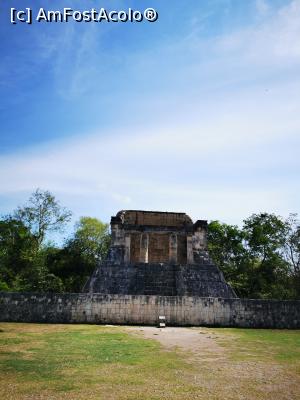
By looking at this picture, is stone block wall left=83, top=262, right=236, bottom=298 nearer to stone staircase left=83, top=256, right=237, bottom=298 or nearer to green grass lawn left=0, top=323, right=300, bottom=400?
stone staircase left=83, top=256, right=237, bottom=298

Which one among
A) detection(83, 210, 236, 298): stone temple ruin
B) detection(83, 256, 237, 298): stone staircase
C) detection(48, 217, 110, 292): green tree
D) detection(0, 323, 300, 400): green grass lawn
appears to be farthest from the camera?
detection(48, 217, 110, 292): green tree

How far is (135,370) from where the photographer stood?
520 centimetres

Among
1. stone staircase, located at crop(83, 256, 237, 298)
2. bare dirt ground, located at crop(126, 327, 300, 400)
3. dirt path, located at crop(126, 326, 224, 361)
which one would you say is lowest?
dirt path, located at crop(126, 326, 224, 361)

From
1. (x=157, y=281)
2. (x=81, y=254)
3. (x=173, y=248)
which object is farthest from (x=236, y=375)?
(x=81, y=254)

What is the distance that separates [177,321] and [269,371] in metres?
7.63

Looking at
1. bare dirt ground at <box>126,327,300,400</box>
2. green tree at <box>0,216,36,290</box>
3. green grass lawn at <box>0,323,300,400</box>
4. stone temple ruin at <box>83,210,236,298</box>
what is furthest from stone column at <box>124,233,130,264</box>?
bare dirt ground at <box>126,327,300,400</box>

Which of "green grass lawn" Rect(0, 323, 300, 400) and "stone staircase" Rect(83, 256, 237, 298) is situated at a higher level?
"stone staircase" Rect(83, 256, 237, 298)

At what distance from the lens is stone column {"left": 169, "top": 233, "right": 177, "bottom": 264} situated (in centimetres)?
2191

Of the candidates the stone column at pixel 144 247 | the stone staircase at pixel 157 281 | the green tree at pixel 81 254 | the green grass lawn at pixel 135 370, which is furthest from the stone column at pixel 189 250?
the green grass lawn at pixel 135 370

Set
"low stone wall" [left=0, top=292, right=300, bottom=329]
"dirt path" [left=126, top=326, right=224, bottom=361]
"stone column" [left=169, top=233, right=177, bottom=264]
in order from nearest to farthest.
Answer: "dirt path" [left=126, top=326, right=224, bottom=361]
"low stone wall" [left=0, top=292, right=300, bottom=329]
"stone column" [left=169, top=233, right=177, bottom=264]

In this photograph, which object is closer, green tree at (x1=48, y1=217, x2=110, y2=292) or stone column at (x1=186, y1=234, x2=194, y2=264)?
stone column at (x1=186, y1=234, x2=194, y2=264)

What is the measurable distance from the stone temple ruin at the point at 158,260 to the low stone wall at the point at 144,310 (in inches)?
184

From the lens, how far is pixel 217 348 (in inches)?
303

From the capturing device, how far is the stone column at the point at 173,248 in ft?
71.9
